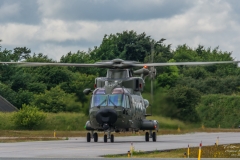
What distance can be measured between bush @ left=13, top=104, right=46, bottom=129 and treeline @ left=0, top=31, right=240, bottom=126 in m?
1.60

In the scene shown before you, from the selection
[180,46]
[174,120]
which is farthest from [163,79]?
[180,46]

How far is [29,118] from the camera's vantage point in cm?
6438

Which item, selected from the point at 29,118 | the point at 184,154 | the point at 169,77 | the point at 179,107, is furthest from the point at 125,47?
the point at 184,154

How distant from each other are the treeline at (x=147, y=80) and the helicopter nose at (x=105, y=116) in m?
7.25

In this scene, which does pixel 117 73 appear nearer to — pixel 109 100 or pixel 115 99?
pixel 115 99

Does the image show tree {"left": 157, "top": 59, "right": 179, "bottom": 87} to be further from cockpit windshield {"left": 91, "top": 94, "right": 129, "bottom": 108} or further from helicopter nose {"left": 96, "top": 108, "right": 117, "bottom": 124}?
helicopter nose {"left": 96, "top": 108, "right": 117, "bottom": 124}

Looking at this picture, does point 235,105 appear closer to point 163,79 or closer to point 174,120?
point 163,79

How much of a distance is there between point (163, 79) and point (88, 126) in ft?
113

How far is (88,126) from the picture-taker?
4059 centimetres

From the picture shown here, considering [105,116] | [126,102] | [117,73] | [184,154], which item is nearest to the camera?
[184,154]

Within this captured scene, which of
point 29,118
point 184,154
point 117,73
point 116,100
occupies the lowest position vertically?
point 184,154

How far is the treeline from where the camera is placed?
4672 centimetres

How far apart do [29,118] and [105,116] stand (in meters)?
27.3

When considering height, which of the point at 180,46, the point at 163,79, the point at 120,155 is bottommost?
the point at 120,155
